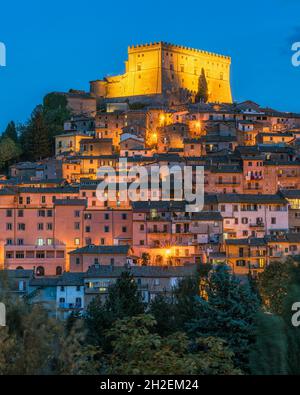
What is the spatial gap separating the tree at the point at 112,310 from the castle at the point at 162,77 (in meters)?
45.7

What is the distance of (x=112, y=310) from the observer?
2164 centimetres

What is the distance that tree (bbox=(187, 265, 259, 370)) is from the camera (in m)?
13.7

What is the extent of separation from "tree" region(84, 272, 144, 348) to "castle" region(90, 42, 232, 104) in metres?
45.7

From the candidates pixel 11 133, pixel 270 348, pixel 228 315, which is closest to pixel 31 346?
pixel 270 348

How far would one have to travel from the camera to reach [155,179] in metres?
42.0

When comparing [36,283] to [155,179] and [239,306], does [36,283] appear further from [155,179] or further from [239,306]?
[239,306]

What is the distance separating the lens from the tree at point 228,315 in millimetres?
13695

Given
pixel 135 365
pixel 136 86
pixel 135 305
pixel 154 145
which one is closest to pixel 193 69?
pixel 136 86

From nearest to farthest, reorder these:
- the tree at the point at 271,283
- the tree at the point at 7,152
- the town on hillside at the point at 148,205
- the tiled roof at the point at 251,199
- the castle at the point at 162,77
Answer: the tree at the point at 271,283 < the town on hillside at the point at 148,205 < the tiled roof at the point at 251,199 < the tree at the point at 7,152 < the castle at the point at 162,77

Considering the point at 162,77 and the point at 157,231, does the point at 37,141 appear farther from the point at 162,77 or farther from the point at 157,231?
the point at 157,231

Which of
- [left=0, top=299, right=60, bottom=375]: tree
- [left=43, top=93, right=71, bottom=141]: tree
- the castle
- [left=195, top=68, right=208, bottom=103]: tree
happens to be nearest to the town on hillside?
[left=43, top=93, right=71, bottom=141]: tree

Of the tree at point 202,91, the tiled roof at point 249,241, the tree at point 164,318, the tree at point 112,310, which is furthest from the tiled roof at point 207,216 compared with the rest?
the tree at point 202,91

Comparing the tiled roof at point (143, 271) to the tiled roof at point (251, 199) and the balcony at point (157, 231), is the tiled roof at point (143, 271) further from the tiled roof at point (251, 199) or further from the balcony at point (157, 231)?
the tiled roof at point (251, 199)

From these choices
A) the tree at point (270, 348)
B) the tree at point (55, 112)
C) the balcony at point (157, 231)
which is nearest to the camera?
the tree at point (270, 348)
